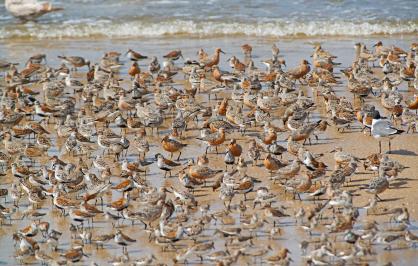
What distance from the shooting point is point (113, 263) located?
41.4 ft

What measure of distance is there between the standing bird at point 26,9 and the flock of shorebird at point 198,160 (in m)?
8.23

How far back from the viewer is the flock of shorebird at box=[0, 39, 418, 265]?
43.4 feet

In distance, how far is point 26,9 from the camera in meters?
32.3

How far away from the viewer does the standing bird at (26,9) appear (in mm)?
32281

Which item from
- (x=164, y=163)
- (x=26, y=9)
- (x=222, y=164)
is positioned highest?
(x=26, y=9)

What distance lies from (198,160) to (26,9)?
57.7 feet

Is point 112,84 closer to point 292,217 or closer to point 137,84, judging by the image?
point 137,84

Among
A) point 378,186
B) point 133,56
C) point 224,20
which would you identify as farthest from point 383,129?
point 224,20

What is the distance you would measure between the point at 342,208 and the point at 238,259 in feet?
7.04

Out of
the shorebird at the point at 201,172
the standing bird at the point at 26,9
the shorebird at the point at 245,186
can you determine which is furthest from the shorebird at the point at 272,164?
the standing bird at the point at 26,9

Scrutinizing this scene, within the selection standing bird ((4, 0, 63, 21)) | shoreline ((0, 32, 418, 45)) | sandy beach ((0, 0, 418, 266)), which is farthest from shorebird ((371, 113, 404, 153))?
standing bird ((4, 0, 63, 21))

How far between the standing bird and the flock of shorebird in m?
8.23

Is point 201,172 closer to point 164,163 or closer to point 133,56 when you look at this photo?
point 164,163

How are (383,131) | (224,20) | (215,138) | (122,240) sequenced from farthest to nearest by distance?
(224,20) → (215,138) → (383,131) → (122,240)
